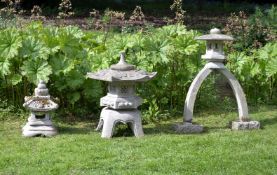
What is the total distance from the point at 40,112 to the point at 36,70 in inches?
29.2

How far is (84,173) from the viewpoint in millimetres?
5691

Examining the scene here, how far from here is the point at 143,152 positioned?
6363mm

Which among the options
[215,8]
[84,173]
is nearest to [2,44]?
[84,173]

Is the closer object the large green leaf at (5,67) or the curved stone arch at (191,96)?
the curved stone arch at (191,96)

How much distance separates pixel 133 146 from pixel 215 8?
57.5 ft

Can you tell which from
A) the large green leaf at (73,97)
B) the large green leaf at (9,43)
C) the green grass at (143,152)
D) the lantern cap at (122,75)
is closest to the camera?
the green grass at (143,152)

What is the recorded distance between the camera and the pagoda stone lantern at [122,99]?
274 inches

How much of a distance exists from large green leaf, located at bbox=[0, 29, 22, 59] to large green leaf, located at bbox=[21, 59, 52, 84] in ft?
0.65

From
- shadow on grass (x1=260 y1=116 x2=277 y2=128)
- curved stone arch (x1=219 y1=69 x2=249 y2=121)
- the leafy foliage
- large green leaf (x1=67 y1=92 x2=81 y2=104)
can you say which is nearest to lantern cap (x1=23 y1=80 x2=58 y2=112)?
the leafy foliage

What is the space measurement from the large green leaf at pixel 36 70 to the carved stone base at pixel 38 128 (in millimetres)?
619

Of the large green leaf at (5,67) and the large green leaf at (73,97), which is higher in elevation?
the large green leaf at (5,67)

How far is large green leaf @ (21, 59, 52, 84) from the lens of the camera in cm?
758

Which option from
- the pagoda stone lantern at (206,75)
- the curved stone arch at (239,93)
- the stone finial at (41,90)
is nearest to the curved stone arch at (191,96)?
the pagoda stone lantern at (206,75)

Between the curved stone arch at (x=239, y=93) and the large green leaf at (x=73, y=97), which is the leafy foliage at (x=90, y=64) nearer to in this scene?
the large green leaf at (x=73, y=97)
